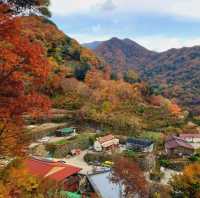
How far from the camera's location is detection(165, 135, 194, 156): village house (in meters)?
35.6

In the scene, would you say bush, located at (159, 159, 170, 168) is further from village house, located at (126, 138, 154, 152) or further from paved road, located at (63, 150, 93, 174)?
paved road, located at (63, 150, 93, 174)

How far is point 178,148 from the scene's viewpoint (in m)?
35.9

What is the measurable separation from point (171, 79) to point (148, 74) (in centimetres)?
1351

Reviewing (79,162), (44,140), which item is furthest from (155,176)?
(44,140)

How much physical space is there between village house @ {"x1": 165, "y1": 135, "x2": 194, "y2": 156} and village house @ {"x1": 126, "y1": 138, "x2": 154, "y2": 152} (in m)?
1.89

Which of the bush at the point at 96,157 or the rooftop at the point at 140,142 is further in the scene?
the rooftop at the point at 140,142

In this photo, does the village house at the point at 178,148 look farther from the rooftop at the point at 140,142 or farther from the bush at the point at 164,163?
the bush at the point at 164,163

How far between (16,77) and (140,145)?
28174 millimetres

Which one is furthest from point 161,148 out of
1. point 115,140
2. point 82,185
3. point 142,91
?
point 142,91

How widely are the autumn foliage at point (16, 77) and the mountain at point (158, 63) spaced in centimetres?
8560

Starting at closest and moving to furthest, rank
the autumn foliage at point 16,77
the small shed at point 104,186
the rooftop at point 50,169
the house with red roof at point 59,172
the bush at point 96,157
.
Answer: the autumn foliage at point 16,77 → the small shed at point 104,186 → the rooftop at point 50,169 → the house with red roof at point 59,172 → the bush at point 96,157

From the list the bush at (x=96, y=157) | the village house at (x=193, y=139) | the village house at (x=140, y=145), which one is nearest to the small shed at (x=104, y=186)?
the bush at (x=96, y=157)

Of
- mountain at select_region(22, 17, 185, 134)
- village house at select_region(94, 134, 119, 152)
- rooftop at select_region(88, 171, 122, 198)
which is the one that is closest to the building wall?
village house at select_region(94, 134, 119, 152)

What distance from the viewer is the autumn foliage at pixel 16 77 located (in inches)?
265
